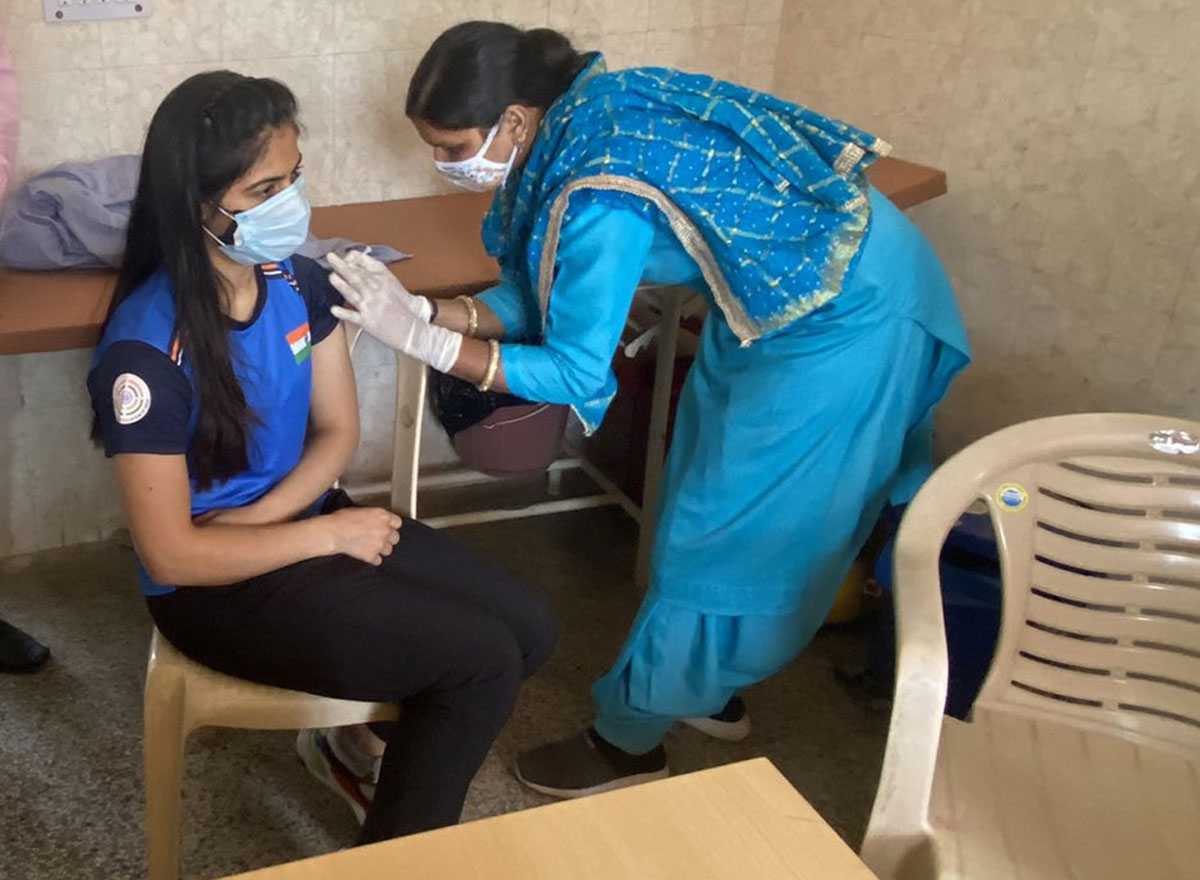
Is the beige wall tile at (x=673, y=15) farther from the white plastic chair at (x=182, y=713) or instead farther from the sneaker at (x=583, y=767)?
the white plastic chair at (x=182, y=713)

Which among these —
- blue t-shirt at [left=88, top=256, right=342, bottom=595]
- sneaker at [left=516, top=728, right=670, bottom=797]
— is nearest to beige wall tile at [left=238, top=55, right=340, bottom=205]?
blue t-shirt at [left=88, top=256, right=342, bottom=595]

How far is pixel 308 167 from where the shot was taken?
2408 mm

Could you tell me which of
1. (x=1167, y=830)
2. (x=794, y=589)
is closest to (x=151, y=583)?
(x=794, y=589)

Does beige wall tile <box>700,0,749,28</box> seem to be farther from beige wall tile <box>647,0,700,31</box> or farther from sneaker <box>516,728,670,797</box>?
sneaker <box>516,728,670,797</box>

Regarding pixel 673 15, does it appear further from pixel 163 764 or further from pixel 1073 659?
pixel 163 764

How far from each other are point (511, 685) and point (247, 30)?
4.70 feet

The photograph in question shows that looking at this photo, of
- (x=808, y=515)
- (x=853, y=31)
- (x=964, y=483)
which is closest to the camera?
(x=964, y=483)

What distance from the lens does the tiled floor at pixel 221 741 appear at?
1830mm

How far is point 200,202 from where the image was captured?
1390 mm

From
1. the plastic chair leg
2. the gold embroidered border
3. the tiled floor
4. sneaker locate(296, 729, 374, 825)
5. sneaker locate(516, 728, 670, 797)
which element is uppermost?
the gold embroidered border

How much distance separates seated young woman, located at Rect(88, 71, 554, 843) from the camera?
138 centimetres

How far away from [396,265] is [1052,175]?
1.28 meters

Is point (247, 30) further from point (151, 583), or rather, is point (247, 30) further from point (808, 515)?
point (808, 515)

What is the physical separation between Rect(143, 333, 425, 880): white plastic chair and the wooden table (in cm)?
59
